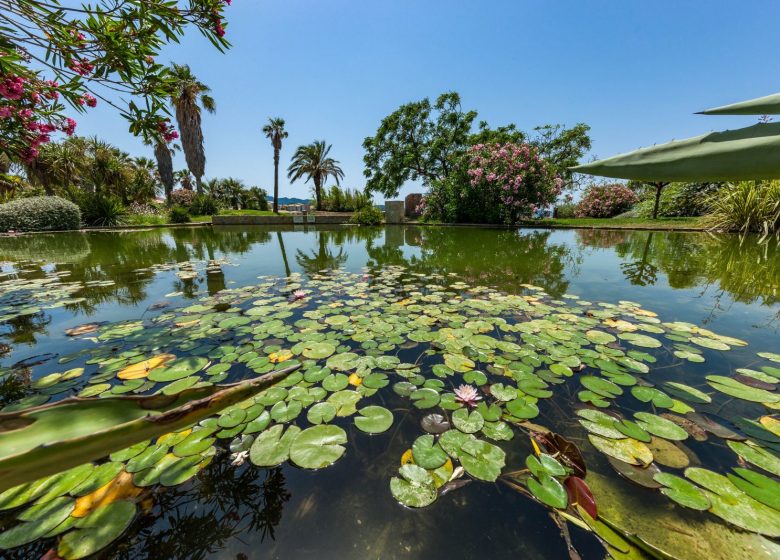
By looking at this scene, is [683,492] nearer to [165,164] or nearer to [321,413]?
[321,413]

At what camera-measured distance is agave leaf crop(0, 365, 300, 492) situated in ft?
1.10

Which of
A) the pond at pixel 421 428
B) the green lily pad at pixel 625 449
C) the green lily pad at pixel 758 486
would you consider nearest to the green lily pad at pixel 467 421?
the pond at pixel 421 428

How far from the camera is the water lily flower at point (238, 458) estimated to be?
1086mm

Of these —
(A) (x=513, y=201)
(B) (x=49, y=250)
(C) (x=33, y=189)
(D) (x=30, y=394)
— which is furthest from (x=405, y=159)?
(C) (x=33, y=189)

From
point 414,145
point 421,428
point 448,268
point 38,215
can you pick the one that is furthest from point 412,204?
point 421,428

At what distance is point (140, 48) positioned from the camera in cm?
202

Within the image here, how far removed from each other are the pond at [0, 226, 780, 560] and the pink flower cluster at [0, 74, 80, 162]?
1478 mm

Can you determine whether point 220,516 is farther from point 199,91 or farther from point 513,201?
point 199,91

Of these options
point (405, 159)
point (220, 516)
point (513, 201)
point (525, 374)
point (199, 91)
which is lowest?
point (220, 516)

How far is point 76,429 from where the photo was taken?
370 mm

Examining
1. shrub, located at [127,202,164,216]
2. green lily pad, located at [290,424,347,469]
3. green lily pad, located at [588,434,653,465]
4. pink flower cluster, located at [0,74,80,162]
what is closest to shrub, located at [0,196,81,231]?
shrub, located at [127,202,164,216]

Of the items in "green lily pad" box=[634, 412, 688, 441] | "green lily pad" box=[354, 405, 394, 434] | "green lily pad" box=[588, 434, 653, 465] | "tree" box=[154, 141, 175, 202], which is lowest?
"green lily pad" box=[354, 405, 394, 434]

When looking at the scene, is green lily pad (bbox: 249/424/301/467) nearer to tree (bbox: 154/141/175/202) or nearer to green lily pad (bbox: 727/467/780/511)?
green lily pad (bbox: 727/467/780/511)

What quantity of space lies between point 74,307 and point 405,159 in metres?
15.3
